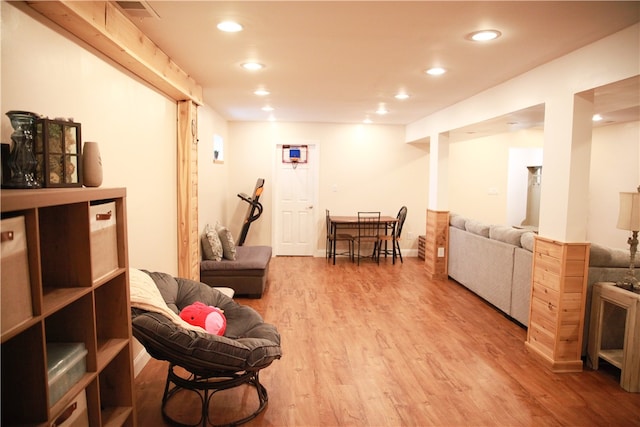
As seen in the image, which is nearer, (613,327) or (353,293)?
(613,327)

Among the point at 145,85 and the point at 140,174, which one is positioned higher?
the point at 145,85

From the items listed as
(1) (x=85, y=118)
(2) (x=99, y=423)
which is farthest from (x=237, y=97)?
(2) (x=99, y=423)

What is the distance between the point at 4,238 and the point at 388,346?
2.93m

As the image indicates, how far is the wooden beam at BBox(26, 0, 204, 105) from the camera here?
174 cm

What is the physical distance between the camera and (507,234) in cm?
413

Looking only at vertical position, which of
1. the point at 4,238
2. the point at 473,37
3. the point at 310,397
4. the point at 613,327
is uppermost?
the point at 473,37

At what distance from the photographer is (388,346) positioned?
3383mm

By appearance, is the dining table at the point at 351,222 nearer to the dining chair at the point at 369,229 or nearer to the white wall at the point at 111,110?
the dining chair at the point at 369,229

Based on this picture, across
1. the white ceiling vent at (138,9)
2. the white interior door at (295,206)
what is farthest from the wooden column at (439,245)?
the white ceiling vent at (138,9)

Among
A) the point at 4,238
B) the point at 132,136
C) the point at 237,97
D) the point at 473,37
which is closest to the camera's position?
the point at 4,238

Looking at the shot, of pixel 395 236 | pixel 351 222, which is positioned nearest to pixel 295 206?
pixel 351 222

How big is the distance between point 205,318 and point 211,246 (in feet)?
7.41

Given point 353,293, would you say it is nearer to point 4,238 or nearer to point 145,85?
point 145,85

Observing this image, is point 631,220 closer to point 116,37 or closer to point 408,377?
point 408,377
